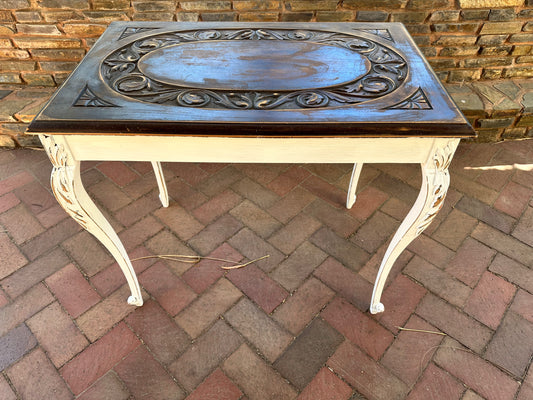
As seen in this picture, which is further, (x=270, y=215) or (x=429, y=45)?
(x=429, y=45)

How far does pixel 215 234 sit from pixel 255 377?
760mm

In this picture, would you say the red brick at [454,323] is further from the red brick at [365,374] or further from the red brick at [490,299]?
the red brick at [365,374]

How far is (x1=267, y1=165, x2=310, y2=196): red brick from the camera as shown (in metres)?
2.13

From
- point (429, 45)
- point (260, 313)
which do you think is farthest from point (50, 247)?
point (429, 45)

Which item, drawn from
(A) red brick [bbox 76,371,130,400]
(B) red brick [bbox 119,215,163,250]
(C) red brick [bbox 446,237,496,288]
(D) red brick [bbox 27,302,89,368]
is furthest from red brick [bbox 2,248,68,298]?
(C) red brick [bbox 446,237,496,288]

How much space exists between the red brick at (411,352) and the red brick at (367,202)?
25.8 inches

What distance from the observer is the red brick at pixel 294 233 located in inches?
71.8

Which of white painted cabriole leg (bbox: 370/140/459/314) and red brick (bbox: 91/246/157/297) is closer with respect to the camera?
white painted cabriole leg (bbox: 370/140/459/314)

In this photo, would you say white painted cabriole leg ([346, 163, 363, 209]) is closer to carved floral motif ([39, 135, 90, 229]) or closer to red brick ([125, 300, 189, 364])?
red brick ([125, 300, 189, 364])

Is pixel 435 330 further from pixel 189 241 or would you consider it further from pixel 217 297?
pixel 189 241

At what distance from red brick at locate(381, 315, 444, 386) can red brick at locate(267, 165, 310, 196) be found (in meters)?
0.99

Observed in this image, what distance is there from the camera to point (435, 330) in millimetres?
1493

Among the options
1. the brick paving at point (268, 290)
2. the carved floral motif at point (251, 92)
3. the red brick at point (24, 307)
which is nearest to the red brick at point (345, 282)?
the brick paving at point (268, 290)

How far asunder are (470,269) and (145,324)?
1.54 m
